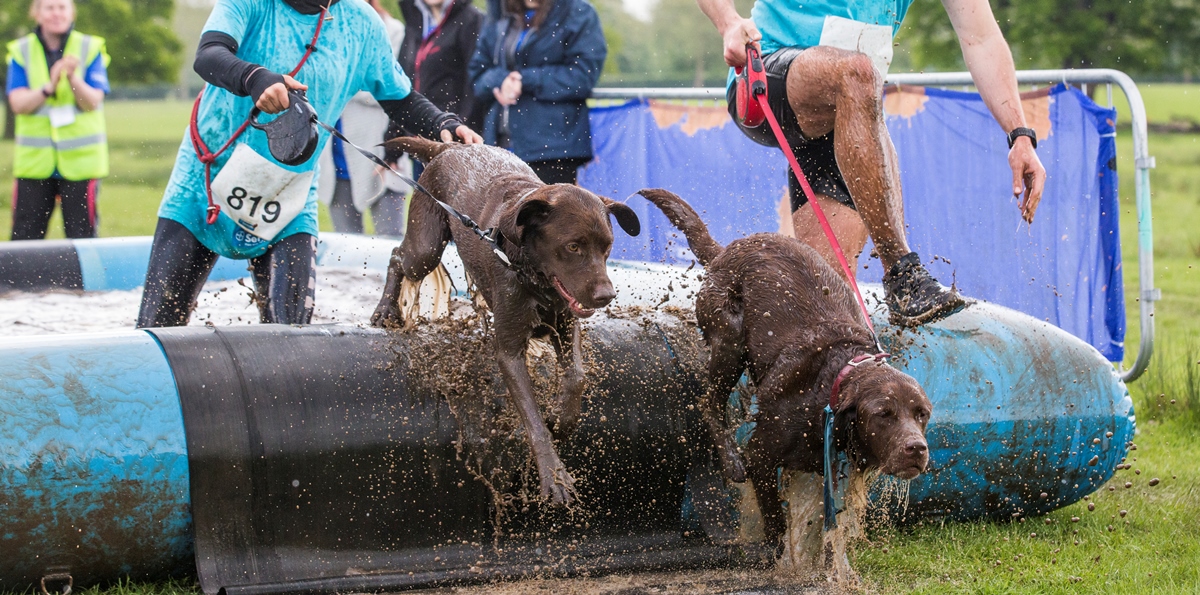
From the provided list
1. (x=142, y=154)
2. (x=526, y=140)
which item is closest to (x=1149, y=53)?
(x=142, y=154)

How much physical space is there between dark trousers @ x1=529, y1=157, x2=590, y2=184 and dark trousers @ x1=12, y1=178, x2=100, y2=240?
11.7ft

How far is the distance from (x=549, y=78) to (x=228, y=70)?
4.12m

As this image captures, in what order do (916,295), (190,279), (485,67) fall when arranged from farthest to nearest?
(485,67) < (190,279) < (916,295)

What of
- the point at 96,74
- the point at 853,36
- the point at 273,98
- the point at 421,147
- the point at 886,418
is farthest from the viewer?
the point at 96,74

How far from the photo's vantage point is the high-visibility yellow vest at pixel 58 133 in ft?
30.7

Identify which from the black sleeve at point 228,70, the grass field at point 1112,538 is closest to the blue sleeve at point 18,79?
the black sleeve at point 228,70

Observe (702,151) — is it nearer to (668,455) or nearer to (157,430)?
(668,455)

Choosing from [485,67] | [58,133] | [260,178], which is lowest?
[260,178]

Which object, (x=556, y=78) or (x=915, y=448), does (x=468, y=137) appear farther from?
(x=556, y=78)

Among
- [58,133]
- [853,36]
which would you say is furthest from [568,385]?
[58,133]

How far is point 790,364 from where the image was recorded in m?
3.91

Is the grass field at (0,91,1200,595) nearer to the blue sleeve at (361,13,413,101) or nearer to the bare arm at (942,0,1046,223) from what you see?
the bare arm at (942,0,1046,223)

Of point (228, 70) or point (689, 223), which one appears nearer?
point (228, 70)

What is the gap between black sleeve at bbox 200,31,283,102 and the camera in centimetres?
427
